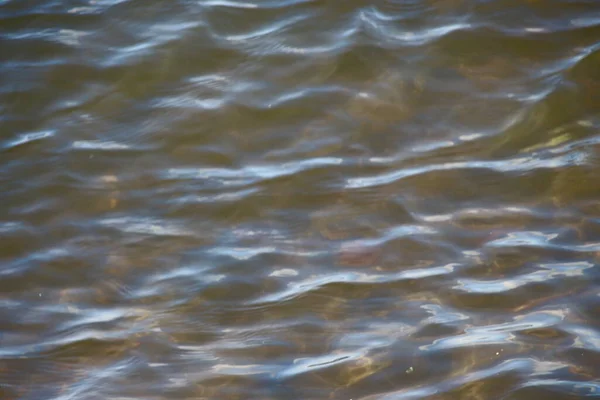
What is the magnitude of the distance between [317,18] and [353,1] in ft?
1.12

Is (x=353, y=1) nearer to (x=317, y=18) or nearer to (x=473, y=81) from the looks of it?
(x=317, y=18)

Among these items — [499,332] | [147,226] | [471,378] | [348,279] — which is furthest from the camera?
[147,226]

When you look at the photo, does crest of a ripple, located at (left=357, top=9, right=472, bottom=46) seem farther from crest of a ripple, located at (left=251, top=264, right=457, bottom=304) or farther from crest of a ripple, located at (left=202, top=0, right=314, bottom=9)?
crest of a ripple, located at (left=251, top=264, right=457, bottom=304)

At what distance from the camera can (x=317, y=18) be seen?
5223mm

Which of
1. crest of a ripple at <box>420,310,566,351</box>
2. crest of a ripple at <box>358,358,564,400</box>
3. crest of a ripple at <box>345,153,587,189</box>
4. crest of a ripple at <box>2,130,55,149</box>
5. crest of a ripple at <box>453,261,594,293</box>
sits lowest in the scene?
crest of a ripple at <box>358,358,564,400</box>

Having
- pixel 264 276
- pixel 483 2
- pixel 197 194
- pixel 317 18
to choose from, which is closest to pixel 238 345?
pixel 264 276

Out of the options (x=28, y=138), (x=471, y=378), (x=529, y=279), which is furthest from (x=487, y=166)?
(x=28, y=138)

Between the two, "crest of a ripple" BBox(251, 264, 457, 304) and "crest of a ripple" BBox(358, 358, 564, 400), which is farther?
"crest of a ripple" BBox(251, 264, 457, 304)

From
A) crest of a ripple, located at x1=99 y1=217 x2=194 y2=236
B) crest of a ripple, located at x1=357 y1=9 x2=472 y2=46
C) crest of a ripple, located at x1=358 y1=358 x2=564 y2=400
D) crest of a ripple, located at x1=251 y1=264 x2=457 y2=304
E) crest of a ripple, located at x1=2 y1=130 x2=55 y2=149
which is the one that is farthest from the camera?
crest of a ripple, located at x1=357 y1=9 x2=472 y2=46

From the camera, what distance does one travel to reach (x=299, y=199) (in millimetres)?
4043

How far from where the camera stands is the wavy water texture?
3115mm

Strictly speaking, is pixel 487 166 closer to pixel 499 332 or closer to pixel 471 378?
pixel 499 332

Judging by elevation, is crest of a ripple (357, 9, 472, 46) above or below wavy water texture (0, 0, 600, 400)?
above

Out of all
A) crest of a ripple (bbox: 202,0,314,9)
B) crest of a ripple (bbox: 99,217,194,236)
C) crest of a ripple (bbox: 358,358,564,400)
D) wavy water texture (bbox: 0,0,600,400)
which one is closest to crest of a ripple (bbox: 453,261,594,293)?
wavy water texture (bbox: 0,0,600,400)
